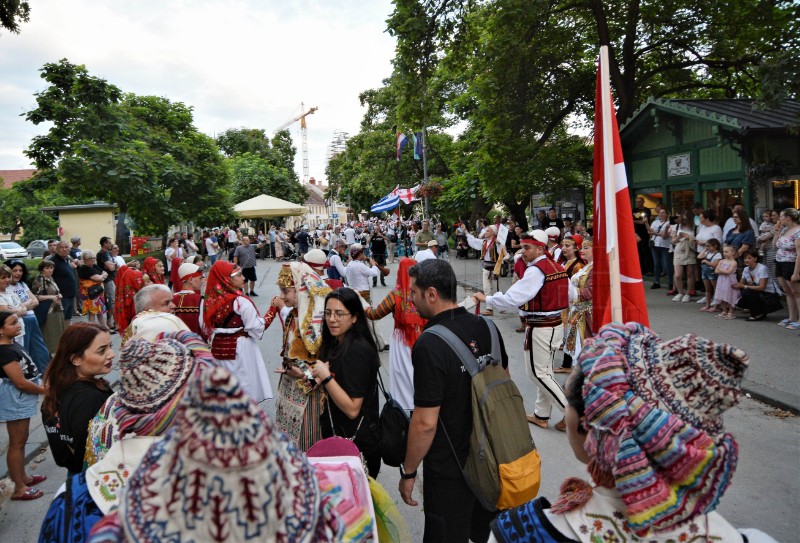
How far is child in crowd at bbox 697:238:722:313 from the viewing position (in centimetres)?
1148

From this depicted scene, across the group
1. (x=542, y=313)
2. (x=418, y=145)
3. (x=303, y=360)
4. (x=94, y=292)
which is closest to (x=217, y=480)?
(x=303, y=360)

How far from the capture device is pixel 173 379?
2.07 metres

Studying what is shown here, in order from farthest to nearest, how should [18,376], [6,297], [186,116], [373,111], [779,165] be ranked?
[373,111]
[186,116]
[779,165]
[6,297]
[18,376]

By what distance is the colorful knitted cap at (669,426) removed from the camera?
5.25 feet

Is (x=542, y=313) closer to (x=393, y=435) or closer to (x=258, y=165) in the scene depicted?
(x=393, y=435)

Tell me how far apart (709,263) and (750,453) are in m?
6.86

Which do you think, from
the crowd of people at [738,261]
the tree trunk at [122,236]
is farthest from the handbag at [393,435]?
the tree trunk at [122,236]

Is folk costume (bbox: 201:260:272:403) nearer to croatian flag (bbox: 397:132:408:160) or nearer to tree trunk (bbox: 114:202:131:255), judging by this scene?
tree trunk (bbox: 114:202:131:255)

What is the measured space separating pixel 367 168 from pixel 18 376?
36048 mm

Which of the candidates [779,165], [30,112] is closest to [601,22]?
[779,165]

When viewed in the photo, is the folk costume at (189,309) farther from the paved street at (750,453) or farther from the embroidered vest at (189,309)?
the paved street at (750,453)

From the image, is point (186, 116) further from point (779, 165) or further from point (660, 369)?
point (660, 369)

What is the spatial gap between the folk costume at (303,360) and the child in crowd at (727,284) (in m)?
8.97

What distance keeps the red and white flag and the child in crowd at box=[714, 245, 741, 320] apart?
29.4 feet
